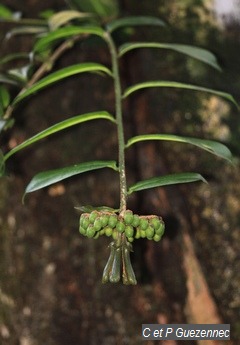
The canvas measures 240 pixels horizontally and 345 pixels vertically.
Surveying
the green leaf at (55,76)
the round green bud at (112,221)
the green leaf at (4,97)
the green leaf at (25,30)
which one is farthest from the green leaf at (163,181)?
the green leaf at (25,30)

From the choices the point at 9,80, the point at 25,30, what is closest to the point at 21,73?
the point at 9,80

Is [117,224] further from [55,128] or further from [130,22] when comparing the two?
[130,22]

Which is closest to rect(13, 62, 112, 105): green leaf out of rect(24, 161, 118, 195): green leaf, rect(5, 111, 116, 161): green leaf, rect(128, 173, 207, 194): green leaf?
rect(5, 111, 116, 161): green leaf

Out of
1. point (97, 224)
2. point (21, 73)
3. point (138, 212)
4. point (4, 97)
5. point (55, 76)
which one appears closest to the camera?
point (97, 224)

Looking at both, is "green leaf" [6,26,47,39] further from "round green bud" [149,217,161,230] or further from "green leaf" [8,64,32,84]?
"round green bud" [149,217,161,230]

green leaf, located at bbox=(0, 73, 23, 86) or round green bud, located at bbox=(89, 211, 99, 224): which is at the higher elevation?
green leaf, located at bbox=(0, 73, 23, 86)

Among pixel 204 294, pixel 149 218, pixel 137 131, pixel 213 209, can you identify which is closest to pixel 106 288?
pixel 204 294

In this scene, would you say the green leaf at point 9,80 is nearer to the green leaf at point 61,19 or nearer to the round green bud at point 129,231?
the green leaf at point 61,19

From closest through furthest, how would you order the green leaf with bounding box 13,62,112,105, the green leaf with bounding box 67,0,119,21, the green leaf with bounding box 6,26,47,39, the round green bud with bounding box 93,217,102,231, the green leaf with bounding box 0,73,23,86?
the round green bud with bounding box 93,217,102,231, the green leaf with bounding box 13,62,112,105, the green leaf with bounding box 0,73,23,86, the green leaf with bounding box 6,26,47,39, the green leaf with bounding box 67,0,119,21
